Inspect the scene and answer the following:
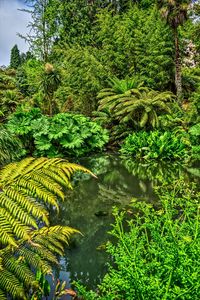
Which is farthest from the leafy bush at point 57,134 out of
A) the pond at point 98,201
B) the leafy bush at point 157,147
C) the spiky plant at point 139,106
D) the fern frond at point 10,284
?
the fern frond at point 10,284

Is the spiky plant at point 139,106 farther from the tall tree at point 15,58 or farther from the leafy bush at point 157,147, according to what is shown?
the tall tree at point 15,58

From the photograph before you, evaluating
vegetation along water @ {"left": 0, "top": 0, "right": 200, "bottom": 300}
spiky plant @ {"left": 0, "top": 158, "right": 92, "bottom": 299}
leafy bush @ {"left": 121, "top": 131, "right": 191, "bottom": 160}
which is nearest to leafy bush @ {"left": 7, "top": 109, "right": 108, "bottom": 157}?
vegetation along water @ {"left": 0, "top": 0, "right": 200, "bottom": 300}

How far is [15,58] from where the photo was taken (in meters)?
48.0

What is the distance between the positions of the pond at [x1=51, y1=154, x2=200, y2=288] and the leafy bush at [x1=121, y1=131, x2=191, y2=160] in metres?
0.93

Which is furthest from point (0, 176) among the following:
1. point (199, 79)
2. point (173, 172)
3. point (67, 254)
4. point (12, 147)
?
point (199, 79)

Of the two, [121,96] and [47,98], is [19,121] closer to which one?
[121,96]

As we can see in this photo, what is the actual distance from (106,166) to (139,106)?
516cm

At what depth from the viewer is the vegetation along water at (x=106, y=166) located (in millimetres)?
1712

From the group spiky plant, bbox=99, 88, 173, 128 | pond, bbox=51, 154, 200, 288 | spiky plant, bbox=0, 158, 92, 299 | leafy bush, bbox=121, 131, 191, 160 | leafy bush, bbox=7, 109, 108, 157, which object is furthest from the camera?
spiky plant, bbox=99, 88, 173, 128

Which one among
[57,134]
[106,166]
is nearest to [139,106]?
[57,134]

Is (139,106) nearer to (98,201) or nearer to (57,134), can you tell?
(57,134)

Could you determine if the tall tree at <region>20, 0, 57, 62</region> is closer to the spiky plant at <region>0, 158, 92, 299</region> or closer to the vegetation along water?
the vegetation along water

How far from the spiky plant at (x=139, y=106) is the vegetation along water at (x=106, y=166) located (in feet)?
0.20

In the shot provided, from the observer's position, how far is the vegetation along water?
171 centimetres
